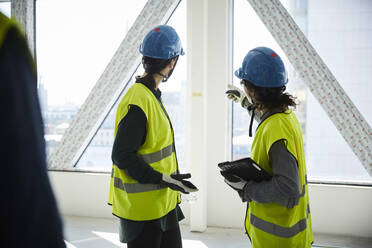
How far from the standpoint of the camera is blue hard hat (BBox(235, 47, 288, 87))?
1447mm

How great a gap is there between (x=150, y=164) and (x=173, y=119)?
8.48 ft

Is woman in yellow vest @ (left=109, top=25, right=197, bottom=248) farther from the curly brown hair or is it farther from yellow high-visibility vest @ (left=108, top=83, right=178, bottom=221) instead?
the curly brown hair

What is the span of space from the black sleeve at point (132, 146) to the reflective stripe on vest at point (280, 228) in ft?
1.63

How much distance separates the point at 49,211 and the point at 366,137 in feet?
11.7

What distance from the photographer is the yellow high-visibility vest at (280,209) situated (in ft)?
4.47

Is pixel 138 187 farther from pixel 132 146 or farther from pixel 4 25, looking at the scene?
pixel 4 25

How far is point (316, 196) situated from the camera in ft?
11.6

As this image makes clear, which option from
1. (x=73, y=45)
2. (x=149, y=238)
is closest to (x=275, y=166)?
(x=149, y=238)

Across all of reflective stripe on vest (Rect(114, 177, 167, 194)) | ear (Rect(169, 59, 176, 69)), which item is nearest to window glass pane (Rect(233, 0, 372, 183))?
ear (Rect(169, 59, 176, 69))

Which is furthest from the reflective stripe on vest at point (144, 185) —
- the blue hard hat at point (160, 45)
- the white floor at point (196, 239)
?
the white floor at point (196, 239)

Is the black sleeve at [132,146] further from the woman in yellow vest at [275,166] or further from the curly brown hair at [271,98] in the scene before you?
the curly brown hair at [271,98]

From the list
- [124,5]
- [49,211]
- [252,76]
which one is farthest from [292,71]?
[49,211]

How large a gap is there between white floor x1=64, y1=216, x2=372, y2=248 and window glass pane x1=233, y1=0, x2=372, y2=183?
0.64 m

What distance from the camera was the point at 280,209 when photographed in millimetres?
1401
